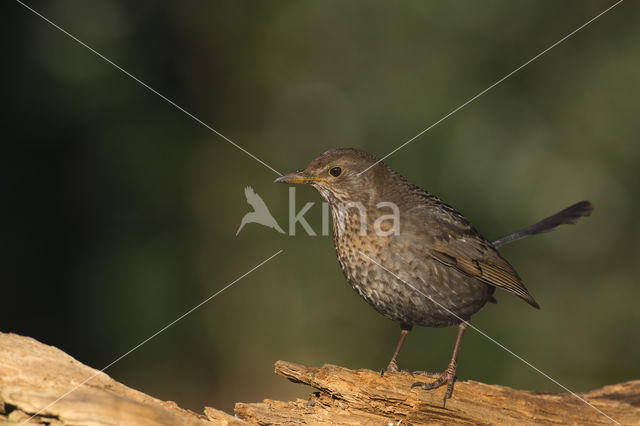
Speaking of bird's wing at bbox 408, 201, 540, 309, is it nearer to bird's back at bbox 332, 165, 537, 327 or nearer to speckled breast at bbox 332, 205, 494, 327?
bird's back at bbox 332, 165, 537, 327

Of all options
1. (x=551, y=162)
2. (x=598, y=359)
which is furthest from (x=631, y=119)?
(x=598, y=359)

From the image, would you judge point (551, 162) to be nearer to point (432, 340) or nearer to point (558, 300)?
point (558, 300)

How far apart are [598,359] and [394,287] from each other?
13.2 ft

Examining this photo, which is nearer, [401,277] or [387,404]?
[387,404]

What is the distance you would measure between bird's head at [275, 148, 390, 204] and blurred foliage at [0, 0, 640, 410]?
2416 millimetres

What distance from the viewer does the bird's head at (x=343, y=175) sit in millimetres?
4484

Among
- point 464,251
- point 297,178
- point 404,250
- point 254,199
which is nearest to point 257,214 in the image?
point 254,199

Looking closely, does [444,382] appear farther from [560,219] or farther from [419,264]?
[560,219]

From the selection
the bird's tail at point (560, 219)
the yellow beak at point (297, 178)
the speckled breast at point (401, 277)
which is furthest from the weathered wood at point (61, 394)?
the bird's tail at point (560, 219)

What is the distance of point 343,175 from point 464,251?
40.2 inches

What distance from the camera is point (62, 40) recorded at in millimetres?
6645

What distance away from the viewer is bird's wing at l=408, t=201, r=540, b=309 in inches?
172

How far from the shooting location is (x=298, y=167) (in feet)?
23.8

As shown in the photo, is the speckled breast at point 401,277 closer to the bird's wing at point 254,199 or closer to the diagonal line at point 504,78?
the diagonal line at point 504,78
